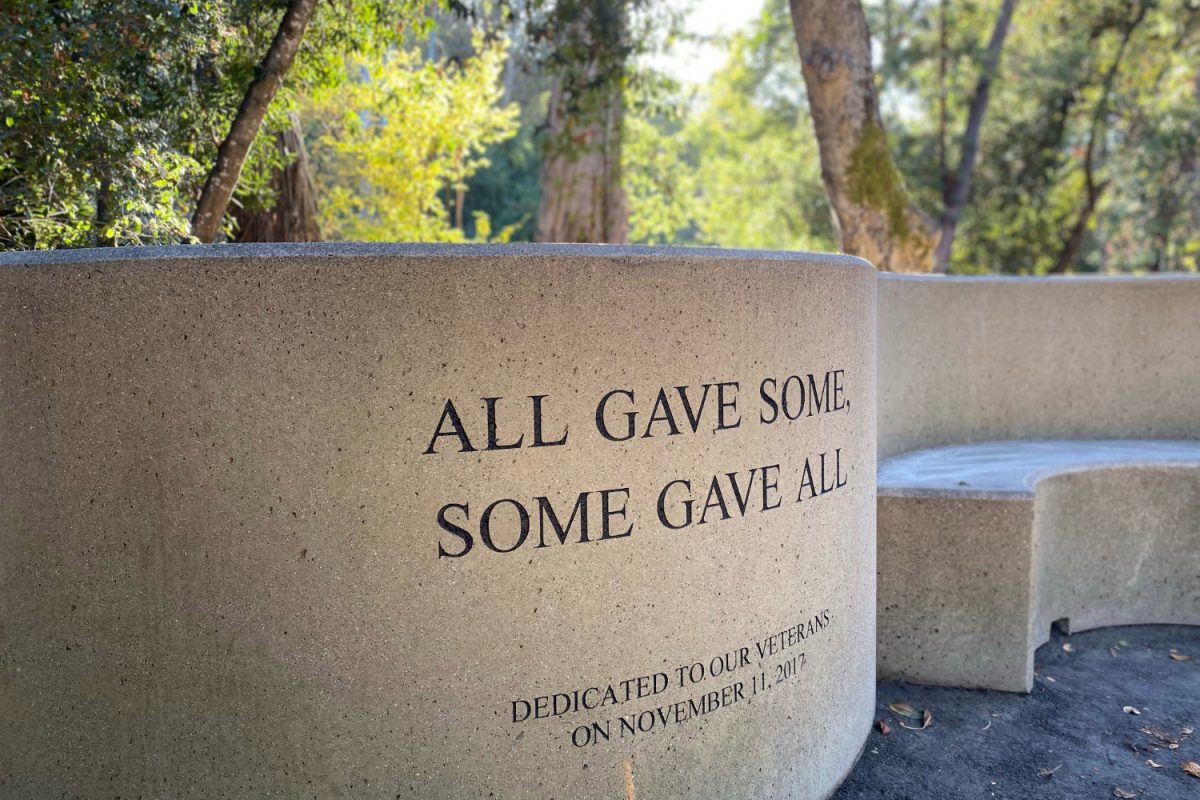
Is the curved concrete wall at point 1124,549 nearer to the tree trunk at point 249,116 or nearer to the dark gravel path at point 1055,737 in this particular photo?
the dark gravel path at point 1055,737

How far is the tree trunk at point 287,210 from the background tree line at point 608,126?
0.09ft

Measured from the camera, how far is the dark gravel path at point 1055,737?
3324 millimetres

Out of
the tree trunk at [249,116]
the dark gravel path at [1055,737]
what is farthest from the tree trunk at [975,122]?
the tree trunk at [249,116]

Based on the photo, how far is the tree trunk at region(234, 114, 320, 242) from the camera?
25.0 ft

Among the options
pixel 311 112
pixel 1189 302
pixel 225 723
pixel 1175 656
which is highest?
pixel 311 112

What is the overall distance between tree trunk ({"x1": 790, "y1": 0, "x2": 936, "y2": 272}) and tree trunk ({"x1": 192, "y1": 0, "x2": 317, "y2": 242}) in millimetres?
5235

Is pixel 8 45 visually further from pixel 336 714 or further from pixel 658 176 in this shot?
pixel 658 176

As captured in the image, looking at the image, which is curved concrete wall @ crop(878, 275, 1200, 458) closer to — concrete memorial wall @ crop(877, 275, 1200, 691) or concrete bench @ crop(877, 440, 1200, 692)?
concrete memorial wall @ crop(877, 275, 1200, 691)

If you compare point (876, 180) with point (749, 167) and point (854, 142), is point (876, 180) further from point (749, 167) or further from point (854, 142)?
point (749, 167)

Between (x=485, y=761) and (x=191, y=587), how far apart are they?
2.71 ft

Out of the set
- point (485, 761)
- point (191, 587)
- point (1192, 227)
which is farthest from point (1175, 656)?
point (1192, 227)

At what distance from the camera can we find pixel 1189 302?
5906 millimetres

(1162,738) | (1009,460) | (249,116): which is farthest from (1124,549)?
(249,116)

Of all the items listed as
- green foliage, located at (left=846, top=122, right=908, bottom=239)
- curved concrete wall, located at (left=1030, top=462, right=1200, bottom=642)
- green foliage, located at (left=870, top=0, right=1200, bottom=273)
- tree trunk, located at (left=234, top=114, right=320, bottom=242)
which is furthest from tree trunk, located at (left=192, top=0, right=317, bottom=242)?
green foliage, located at (left=870, top=0, right=1200, bottom=273)
